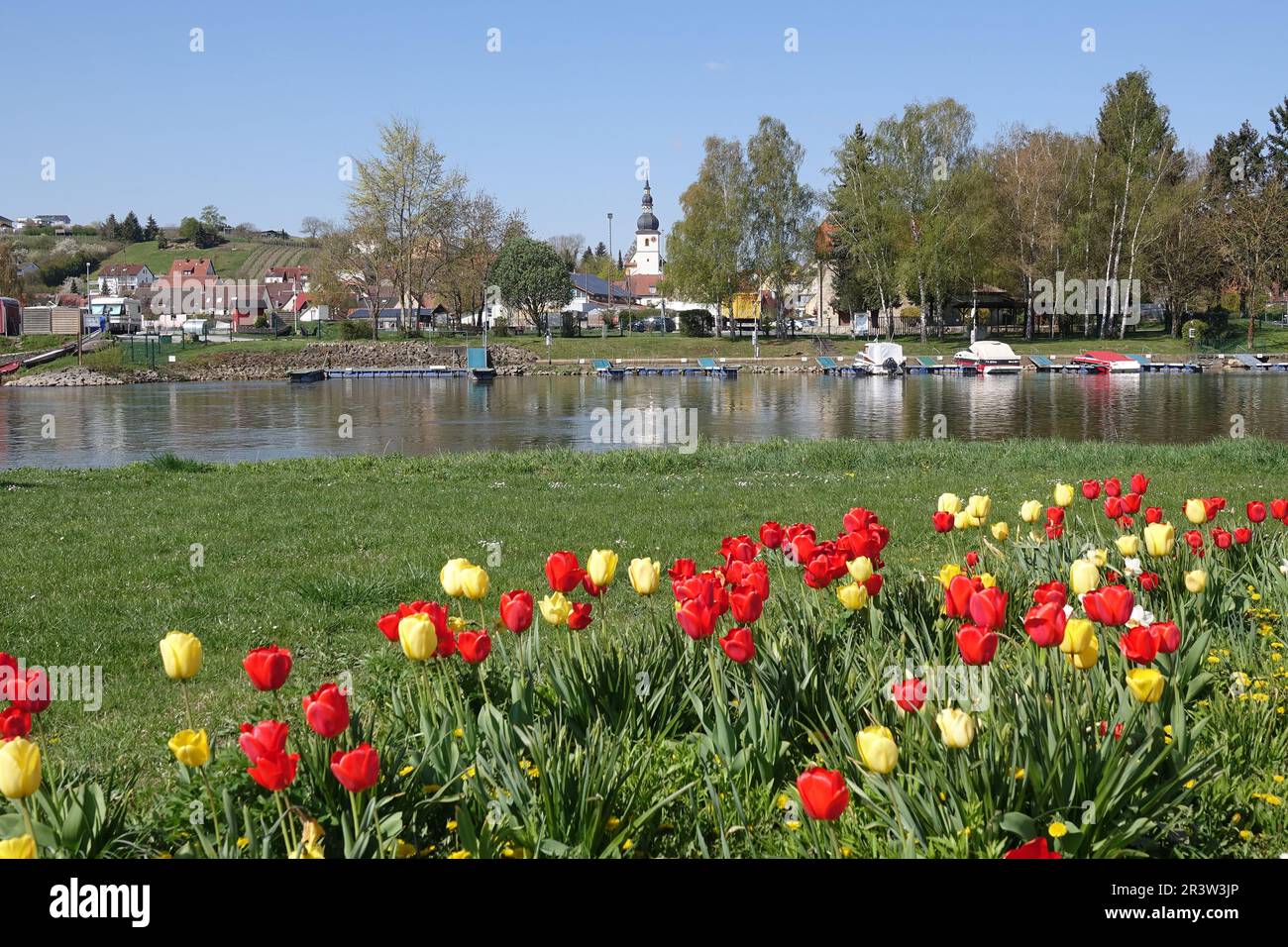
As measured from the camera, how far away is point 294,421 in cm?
3641

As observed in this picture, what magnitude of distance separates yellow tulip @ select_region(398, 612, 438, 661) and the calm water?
899 inches

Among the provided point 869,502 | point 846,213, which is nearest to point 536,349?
point 846,213

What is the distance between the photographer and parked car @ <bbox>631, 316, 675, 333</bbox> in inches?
3656

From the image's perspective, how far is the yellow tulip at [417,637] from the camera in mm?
3406

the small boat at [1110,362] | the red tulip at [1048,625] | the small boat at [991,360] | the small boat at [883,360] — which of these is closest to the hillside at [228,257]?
the small boat at [883,360]

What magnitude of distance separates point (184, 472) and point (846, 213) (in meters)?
58.7

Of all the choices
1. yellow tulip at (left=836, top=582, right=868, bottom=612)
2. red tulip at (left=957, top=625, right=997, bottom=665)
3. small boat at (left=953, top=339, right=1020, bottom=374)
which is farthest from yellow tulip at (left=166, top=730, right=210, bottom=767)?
small boat at (left=953, top=339, right=1020, bottom=374)

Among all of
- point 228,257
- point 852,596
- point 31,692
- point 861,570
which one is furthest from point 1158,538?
point 228,257

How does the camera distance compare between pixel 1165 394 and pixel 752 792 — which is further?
pixel 1165 394

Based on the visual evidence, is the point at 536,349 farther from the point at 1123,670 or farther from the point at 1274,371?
the point at 1123,670

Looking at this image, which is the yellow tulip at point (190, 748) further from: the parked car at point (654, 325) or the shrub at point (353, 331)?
the parked car at point (654, 325)

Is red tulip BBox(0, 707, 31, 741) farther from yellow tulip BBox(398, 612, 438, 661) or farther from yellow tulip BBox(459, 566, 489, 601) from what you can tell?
yellow tulip BBox(459, 566, 489, 601)

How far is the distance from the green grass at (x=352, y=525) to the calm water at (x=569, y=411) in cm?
944

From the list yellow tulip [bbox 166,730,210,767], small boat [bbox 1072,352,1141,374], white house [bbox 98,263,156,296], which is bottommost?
yellow tulip [bbox 166,730,210,767]
